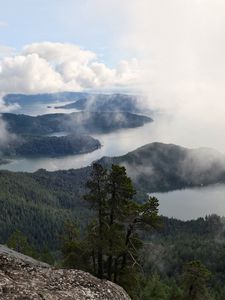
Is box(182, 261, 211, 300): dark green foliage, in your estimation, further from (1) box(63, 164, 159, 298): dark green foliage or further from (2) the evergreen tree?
(2) the evergreen tree

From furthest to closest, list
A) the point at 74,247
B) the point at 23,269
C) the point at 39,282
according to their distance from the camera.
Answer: the point at 74,247
the point at 23,269
the point at 39,282

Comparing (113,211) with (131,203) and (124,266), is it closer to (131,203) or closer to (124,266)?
(131,203)

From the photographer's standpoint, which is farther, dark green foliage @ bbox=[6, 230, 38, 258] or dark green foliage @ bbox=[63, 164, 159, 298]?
dark green foliage @ bbox=[6, 230, 38, 258]

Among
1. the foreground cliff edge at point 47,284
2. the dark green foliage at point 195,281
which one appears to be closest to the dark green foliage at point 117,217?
the foreground cliff edge at point 47,284

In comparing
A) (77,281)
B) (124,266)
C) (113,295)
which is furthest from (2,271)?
(124,266)

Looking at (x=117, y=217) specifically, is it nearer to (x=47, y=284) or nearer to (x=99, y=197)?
(x=99, y=197)

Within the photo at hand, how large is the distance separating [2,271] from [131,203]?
15678mm

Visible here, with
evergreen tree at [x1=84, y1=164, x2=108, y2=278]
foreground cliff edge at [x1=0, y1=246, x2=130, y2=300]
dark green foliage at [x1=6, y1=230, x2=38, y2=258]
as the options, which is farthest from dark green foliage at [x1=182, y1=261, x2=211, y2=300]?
dark green foliage at [x1=6, y1=230, x2=38, y2=258]

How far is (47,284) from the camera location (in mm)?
25562

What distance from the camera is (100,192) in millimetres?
38344

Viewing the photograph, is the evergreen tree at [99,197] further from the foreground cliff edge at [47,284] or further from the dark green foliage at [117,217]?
the foreground cliff edge at [47,284]

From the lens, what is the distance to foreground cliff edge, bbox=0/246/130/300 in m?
22.9

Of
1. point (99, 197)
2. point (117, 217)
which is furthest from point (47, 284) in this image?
point (117, 217)

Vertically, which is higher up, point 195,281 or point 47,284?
point 47,284
